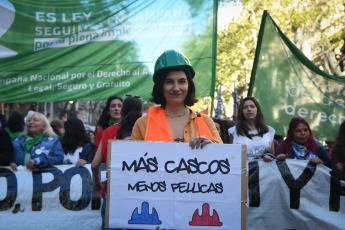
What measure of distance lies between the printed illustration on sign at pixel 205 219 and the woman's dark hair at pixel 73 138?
3.33 m

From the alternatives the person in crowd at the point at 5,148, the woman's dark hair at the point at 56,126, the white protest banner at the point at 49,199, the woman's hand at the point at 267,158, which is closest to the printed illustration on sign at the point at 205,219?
the woman's hand at the point at 267,158

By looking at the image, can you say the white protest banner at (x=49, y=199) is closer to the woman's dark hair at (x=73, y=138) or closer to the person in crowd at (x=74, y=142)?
the person in crowd at (x=74, y=142)

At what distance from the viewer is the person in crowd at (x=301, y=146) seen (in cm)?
504

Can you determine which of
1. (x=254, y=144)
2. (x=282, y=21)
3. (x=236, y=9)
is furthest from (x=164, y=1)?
(x=236, y=9)

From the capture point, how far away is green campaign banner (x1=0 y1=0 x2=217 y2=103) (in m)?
5.61

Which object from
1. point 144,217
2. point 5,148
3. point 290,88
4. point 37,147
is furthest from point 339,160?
point 5,148

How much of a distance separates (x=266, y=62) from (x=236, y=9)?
1277 cm

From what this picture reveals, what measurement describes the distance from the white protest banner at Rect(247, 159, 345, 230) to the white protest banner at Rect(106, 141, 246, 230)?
243 cm

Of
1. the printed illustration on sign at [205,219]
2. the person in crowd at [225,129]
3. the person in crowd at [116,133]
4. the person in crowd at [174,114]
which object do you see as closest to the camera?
the printed illustration on sign at [205,219]

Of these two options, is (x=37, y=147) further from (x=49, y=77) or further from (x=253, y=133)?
(x=253, y=133)

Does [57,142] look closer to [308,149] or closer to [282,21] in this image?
[308,149]

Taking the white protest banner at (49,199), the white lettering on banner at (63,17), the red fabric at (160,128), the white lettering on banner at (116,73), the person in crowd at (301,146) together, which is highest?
the white lettering on banner at (63,17)

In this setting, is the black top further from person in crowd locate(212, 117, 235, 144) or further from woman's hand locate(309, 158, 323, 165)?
woman's hand locate(309, 158, 323, 165)

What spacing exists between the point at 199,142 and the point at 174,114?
0.32 m
